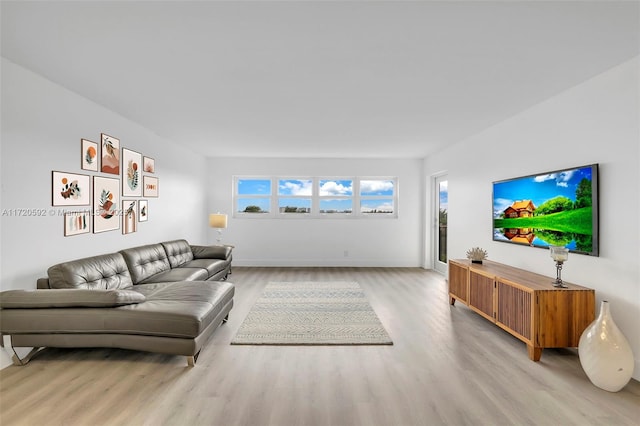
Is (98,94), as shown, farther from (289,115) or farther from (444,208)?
(444,208)

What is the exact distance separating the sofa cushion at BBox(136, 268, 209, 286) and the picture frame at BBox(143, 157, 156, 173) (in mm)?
1616

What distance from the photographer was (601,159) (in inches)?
113

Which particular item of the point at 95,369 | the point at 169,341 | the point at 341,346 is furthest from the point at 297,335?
the point at 95,369

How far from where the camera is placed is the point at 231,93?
11.2 ft

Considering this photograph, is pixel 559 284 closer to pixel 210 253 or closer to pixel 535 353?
Result: pixel 535 353

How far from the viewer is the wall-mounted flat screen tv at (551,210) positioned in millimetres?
2922

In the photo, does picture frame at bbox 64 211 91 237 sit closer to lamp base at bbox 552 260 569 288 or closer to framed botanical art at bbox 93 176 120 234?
framed botanical art at bbox 93 176 120 234

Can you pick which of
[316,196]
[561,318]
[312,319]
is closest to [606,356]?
[561,318]

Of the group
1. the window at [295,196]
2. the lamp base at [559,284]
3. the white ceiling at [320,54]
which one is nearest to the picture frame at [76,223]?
the white ceiling at [320,54]

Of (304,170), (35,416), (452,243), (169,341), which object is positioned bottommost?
(35,416)

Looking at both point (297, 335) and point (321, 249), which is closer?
point (297, 335)

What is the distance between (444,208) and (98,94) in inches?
239

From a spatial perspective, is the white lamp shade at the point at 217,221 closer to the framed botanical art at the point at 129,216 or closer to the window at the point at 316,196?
the window at the point at 316,196

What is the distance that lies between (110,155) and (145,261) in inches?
56.0
